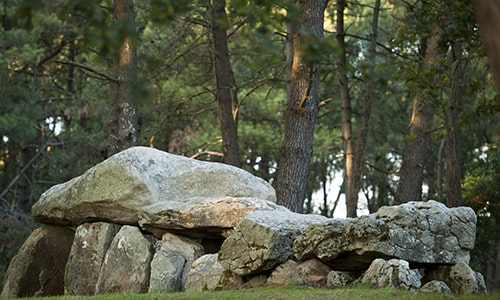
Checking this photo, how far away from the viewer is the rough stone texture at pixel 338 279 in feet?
36.4

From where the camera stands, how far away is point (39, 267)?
15.6m

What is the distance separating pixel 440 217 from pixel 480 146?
26.7 metres

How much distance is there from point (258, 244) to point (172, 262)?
205cm

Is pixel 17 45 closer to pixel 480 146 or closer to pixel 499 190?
pixel 499 190

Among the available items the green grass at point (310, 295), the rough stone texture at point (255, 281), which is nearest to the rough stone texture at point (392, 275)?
the green grass at point (310, 295)

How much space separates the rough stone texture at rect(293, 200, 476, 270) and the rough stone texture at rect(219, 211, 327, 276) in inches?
13.5

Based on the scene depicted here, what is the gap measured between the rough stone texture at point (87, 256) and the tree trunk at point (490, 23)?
10831mm

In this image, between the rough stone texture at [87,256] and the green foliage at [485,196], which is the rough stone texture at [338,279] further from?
the green foliage at [485,196]

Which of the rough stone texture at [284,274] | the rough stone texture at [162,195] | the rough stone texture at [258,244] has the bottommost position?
the rough stone texture at [284,274]

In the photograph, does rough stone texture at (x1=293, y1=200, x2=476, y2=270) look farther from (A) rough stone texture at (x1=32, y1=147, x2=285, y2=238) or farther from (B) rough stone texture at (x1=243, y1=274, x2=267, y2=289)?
(A) rough stone texture at (x1=32, y1=147, x2=285, y2=238)

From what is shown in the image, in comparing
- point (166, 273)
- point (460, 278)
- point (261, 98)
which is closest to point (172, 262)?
point (166, 273)

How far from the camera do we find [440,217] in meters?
11.6

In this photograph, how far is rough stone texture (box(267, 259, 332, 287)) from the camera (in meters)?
11.3

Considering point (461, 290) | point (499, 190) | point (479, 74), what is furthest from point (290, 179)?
point (479, 74)
